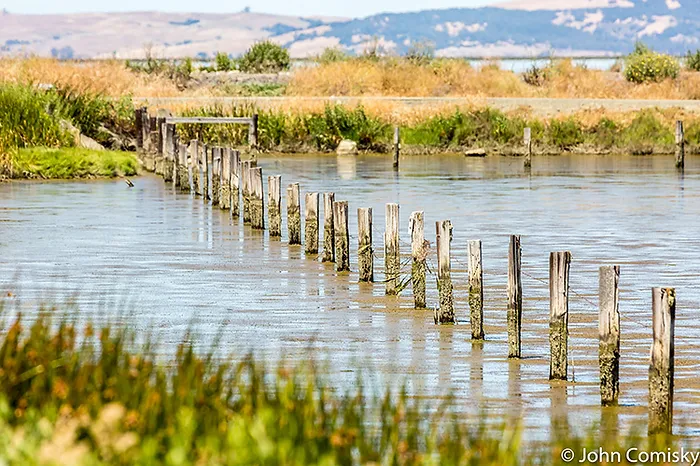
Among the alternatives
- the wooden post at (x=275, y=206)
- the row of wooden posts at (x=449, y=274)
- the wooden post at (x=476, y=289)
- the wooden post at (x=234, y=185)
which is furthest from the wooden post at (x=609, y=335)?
the wooden post at (x=234, y=185)

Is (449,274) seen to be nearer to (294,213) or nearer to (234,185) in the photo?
(294,213)

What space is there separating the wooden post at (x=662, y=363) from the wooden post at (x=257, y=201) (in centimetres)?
1490

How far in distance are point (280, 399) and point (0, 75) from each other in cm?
3473

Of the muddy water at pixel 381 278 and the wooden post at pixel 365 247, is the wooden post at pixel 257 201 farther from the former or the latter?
the wooden post at pixel 365 247

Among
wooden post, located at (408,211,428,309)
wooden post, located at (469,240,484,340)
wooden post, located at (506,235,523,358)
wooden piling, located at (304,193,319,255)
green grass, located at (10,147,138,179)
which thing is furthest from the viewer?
green grass, located at (10,147,138,179)

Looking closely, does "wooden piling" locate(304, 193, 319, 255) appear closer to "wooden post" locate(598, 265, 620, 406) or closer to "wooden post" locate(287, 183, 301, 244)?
"wooden post" locate(287, 183, 301, 244)

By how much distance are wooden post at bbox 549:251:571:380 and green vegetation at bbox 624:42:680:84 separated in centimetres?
6284

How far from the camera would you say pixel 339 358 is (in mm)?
13773

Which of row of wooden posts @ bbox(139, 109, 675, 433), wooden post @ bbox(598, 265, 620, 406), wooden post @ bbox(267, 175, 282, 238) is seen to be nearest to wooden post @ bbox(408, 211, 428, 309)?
row of wooden posts @ bbox(139, 109, 675, 433)

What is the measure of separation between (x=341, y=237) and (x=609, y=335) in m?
8.25

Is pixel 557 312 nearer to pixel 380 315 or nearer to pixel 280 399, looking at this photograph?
pixel 380 315

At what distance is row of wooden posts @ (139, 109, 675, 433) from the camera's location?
36.5 ft

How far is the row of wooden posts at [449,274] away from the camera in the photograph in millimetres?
11117

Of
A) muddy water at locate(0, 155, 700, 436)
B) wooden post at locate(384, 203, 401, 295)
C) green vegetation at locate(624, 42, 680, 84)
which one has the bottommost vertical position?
muddy water at locate(0, 155, 700, 436)
